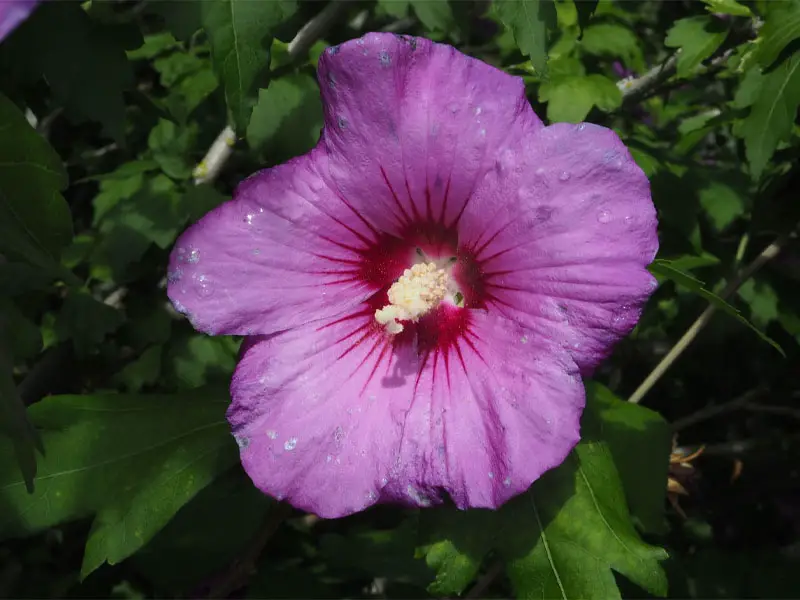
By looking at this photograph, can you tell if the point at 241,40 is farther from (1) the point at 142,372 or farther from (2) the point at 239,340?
(1) the point at 142,372

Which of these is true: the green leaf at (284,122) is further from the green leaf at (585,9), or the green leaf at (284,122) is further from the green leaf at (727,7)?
the green leaf at (727,7)

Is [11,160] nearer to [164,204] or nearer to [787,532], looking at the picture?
[164,204]

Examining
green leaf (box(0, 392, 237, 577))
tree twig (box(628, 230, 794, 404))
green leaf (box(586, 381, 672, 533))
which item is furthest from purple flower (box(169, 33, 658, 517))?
tree twig (box(628, 230, 794, 404))

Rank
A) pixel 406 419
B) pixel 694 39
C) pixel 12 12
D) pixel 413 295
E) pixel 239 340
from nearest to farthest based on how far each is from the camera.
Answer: pixel 12 12, pixel 406 419, pixel 413 295, pixel 694 39, pixel 239 340

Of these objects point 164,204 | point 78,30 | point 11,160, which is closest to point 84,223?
point 164,204

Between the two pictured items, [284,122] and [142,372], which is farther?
[142,372]

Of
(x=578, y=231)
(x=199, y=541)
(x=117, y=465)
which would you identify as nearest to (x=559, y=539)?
(x=578, y=231)

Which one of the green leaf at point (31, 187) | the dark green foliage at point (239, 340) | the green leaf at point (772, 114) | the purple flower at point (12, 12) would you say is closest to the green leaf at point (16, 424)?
the dark green foliage at point (239, 340)

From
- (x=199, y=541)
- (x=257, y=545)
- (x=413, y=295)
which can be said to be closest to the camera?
(x=413, y=295)
